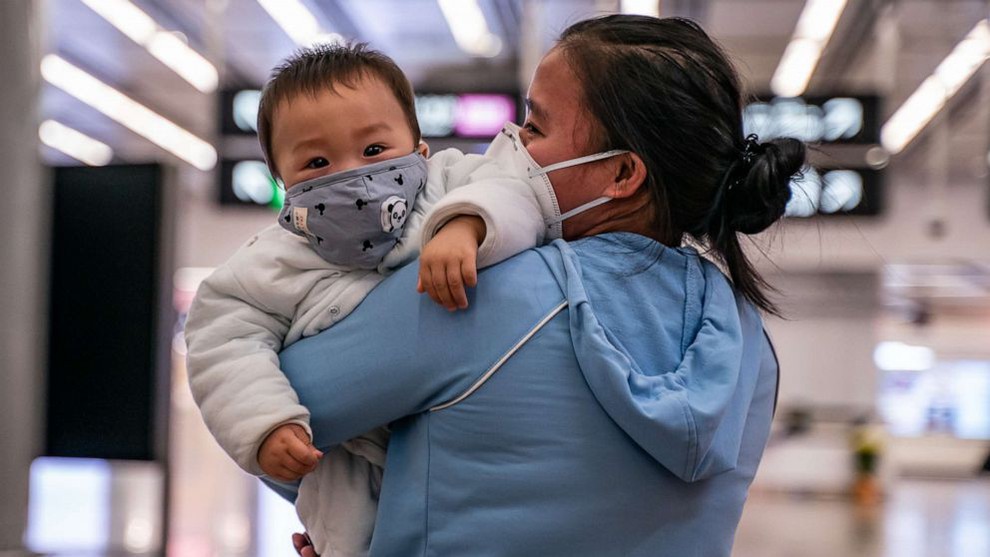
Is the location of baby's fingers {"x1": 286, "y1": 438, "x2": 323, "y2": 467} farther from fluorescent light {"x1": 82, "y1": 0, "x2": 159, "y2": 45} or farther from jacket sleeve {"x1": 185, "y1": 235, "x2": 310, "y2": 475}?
fluorescent light {"x1": 82, "y1": 0, "x2": 159, "y2": 45}

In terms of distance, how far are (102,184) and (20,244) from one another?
38 centimetres

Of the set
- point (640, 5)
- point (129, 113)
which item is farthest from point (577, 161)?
point (129, 113)

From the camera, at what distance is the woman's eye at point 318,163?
1223 millimetres

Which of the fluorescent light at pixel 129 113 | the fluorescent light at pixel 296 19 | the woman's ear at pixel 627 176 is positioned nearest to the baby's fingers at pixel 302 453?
the woman's ear at pixel 627 176

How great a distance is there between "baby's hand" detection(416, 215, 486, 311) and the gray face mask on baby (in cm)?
11

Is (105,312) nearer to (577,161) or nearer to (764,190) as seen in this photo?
(577,161)

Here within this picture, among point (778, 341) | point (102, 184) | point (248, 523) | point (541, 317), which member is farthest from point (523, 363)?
point (778, 341)

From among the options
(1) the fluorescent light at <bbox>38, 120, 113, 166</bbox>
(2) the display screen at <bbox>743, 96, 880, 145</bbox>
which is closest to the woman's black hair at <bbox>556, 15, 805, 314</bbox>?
(2) the display screen at <bbox>743, 96, 880, 145</bbox>

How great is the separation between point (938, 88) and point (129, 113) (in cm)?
868

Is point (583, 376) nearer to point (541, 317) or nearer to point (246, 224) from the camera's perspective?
point (541, 317)

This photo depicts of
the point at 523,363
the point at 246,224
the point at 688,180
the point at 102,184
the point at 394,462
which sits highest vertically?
the point at 246,224

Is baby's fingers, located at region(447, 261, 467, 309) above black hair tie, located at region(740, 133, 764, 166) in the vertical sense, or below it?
below

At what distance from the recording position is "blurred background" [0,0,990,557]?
12.5 feet

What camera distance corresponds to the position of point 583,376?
1056mm
